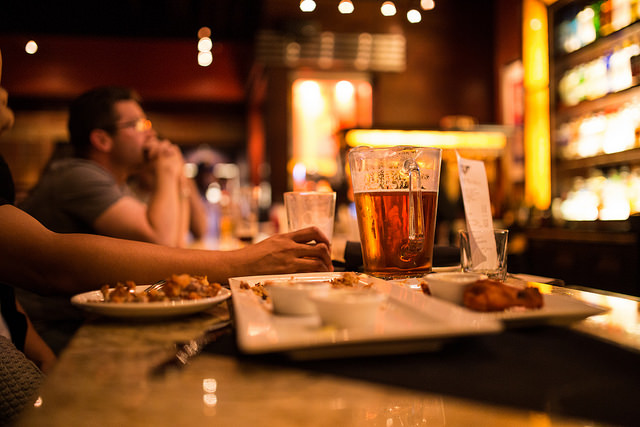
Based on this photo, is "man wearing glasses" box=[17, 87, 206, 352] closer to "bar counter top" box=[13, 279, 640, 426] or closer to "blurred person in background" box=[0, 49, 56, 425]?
"blurred person in background" box=[0, 49, 56, 425]

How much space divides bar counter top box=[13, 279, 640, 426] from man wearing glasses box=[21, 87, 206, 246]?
1453 mm

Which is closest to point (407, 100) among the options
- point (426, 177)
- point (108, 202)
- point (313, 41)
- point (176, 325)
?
point (313, 41)

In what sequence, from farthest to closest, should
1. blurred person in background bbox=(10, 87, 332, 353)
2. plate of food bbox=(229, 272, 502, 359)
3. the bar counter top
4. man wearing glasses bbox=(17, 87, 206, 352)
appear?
man wearing glasses bbox=(17, 87, 206, 352), blurred person in background bbox=(10, 87, 332, 353), plate of food bbox=(229, 272, 502, 359), the bar counter top

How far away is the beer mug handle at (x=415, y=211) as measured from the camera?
3.14ft

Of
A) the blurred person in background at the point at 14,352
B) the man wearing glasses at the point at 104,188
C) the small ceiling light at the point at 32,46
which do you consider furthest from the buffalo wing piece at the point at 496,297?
the small ceiling light at the point at 32,46

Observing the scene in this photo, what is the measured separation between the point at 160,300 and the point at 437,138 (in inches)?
197

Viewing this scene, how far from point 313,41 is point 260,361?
18.5 feet

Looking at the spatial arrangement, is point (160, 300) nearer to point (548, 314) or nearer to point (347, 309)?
point (347, 309)

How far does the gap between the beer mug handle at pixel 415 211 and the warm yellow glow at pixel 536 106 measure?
4182mm

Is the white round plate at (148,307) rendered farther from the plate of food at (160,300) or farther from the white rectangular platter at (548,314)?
the white rectangular platter at (548,314)

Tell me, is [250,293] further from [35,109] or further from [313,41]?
[35,109]

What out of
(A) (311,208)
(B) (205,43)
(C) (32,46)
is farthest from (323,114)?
(A) (311,208)

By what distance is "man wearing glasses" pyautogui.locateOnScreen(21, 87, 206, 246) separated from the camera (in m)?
1.87

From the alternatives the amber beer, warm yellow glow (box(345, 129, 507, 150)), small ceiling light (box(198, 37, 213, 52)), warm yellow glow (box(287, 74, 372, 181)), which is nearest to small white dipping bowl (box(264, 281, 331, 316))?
the amber beer
